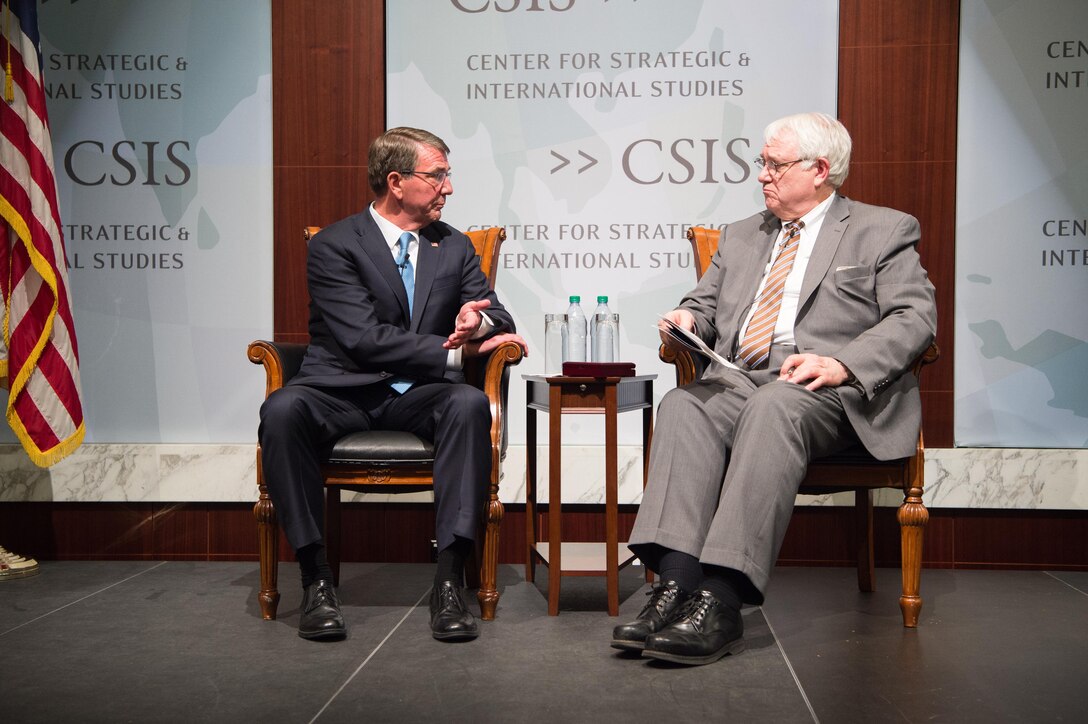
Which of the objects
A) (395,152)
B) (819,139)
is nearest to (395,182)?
(395,152)

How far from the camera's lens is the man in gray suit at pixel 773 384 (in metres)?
2.55

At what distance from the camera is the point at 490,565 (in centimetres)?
297

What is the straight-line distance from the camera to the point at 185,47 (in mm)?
4098

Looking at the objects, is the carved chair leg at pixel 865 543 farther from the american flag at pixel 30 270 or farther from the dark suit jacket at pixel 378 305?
the american flag at pixel 30 270

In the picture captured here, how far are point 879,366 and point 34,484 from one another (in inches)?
126

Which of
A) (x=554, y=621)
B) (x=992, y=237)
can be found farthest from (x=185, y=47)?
(x=992, y=237)

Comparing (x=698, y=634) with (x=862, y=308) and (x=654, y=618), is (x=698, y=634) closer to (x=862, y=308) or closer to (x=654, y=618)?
(x=654, y=618)

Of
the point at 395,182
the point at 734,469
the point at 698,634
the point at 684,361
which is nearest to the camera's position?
the point at 698,634

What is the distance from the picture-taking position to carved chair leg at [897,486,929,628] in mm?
2914

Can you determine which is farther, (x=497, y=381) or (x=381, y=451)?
(x=497, y=381)

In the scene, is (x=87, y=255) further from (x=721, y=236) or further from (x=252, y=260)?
(x=721, y=236)

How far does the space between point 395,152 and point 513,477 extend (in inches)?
53.5

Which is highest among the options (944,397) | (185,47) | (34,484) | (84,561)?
(185,47)

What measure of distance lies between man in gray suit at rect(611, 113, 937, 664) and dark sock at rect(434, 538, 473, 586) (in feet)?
1.63
